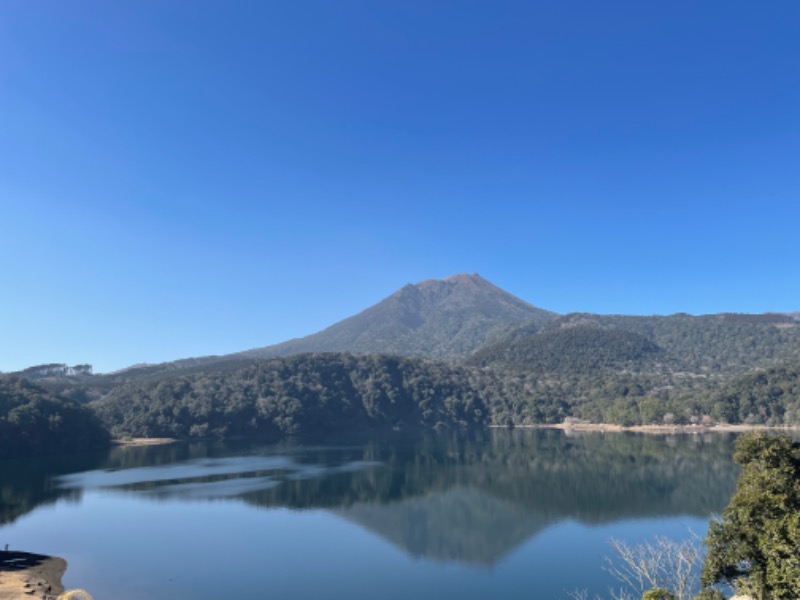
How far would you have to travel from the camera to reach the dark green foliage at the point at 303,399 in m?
105

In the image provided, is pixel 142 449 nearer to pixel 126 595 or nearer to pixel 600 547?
pixel 126 595

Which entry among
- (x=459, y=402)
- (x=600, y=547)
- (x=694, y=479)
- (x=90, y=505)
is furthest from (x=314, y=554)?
(x=459, y=402)

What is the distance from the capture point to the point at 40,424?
7744 centimetres

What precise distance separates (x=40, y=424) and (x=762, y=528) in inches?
3443

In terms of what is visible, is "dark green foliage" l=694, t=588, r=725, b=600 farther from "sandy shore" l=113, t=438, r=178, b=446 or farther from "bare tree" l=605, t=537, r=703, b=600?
"sandy shore" l=113, t=438, r=178, b=446

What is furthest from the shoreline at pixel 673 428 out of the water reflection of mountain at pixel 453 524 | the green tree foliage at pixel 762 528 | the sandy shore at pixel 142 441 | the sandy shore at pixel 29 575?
the sandy shore at pixel 29 575

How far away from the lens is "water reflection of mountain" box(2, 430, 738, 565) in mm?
39219

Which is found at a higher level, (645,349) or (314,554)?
(645,349)

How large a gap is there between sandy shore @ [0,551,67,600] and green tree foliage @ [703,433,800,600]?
25.2 m

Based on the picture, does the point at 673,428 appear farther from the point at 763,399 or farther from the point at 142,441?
the point at 142,441

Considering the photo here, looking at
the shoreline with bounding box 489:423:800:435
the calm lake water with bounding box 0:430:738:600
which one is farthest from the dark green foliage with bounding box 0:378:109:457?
the shoreline with bounding box 489:423:800:435

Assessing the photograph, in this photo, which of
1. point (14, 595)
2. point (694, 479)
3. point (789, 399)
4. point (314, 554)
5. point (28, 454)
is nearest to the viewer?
point (14, 595)

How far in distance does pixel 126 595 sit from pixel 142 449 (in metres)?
69.3

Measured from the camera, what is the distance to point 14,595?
23.3m
